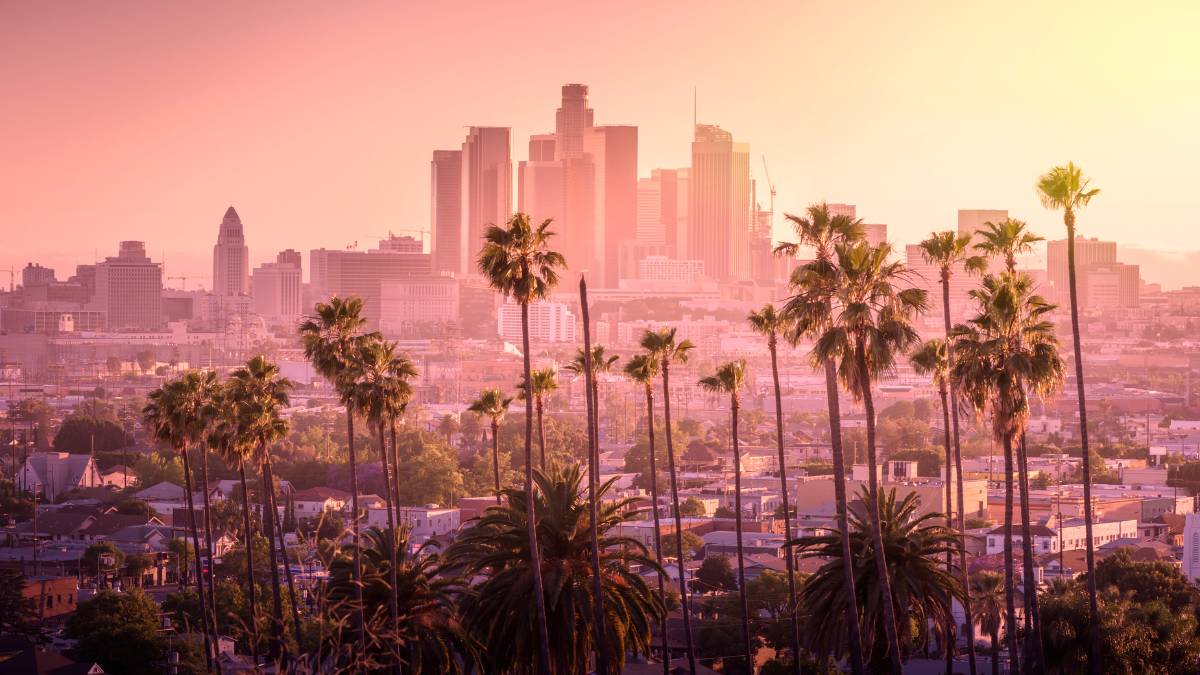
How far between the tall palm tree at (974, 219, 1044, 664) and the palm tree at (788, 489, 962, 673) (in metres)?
2.66

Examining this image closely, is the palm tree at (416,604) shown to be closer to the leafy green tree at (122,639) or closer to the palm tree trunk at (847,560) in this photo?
the palm tree trunk at (847,560)

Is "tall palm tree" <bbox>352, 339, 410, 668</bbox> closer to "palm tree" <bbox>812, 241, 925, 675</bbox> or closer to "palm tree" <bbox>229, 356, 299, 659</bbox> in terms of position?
"palm tree" <bbox>229, 356, 299, 659</bbox>

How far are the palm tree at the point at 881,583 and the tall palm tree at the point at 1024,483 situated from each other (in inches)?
105

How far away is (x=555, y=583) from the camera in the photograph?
32.5 m

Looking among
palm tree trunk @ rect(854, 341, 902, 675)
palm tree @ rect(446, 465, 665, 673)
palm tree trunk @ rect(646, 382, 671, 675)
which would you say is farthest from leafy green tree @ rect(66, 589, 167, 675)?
palm tree trunk @ rect(854, 341, 902, 675)

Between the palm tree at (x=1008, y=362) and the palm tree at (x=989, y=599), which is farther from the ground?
the palm tree at (x=1008, y=362)

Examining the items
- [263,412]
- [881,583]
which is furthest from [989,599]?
[263,412]

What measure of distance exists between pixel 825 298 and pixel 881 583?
535 centimetres

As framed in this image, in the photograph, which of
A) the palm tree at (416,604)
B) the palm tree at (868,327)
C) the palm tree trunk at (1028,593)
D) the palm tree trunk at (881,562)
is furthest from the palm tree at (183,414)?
the palm tree trunk at (881,562)

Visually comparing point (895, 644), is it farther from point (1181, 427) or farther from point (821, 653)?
point (1181, 427)

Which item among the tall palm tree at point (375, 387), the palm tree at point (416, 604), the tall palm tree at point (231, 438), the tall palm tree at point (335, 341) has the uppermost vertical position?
the tall palm tree at point (335, 341)

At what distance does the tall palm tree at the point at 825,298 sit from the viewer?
102 ft

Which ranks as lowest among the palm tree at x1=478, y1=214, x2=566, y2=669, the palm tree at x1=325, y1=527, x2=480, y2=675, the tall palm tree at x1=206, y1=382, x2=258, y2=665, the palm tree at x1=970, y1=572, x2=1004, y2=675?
the palm tree at x1=970, y1=572, x2=1004, y2=675

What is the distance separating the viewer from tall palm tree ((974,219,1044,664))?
34.9 meters
